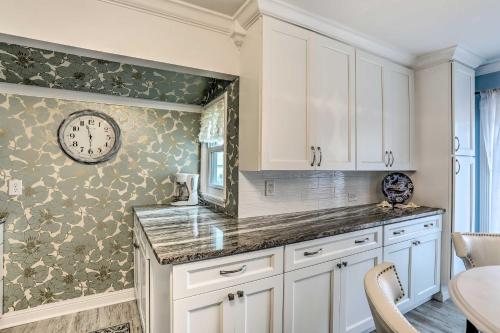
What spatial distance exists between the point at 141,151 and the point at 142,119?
0.32 m

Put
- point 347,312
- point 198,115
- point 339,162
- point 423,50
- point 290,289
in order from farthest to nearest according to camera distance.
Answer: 1. point 198,115
2. point 423,50
3. point 339,162
4. point 347,312
5. point 290,289

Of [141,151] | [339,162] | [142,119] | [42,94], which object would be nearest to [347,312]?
[339,162]

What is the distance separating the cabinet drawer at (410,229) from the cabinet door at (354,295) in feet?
0.71

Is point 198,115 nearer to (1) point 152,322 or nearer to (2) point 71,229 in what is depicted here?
(2) point 71,229

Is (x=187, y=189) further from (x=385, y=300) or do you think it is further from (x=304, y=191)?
(x=385, y=300)

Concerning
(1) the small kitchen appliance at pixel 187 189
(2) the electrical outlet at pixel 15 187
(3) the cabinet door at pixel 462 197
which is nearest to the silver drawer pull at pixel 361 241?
(3) the cabinet door at pixel 462 197

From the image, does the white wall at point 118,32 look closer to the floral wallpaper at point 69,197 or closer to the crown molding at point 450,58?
the floral wallpaper at point 69,197

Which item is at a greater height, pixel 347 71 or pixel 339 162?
pixel 347 71

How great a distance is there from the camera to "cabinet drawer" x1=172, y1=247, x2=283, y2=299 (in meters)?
1.19

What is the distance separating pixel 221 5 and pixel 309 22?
64 cm

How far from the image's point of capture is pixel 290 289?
1503 millimetres

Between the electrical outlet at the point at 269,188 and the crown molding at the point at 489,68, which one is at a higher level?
the crown molding at the point at 489,68

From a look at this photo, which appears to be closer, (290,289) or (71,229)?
(290,289)

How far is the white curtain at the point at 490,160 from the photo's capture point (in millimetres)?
2705
